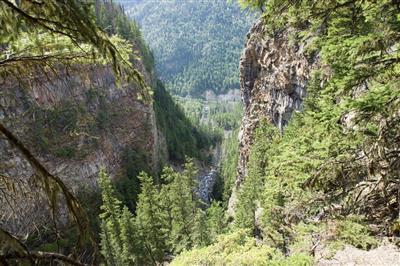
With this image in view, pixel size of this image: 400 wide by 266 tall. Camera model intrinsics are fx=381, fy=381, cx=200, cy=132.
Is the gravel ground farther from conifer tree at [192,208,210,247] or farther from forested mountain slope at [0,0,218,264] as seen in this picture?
conifer tree at [192,208,210,247]

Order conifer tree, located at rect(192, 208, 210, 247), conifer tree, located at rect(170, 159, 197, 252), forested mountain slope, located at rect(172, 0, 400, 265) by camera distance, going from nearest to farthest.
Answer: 1. forested mountain slope, located at rect(172, 0, 400, 265)
2. conifer tree, located at rect(192, 208, 210, 247)
3. conifer tree, located at rect(170, 159, 197, 252)

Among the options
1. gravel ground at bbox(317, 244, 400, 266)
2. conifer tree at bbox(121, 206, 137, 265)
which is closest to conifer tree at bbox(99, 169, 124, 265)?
conifer tree at bbox(121, 206, 137, 265)

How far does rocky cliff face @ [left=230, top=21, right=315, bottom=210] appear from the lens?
4088 centimetres

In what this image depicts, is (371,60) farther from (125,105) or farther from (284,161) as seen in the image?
(125,105)

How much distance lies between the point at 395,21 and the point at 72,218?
5.94 metres

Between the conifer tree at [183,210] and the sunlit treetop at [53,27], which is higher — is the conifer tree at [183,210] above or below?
below

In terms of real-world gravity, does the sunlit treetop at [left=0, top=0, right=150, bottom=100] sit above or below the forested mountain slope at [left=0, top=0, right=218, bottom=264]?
above

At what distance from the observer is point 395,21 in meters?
6.41

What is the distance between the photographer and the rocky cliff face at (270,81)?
40875 millimetres

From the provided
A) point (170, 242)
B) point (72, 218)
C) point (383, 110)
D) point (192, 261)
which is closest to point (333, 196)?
point (383, 110)

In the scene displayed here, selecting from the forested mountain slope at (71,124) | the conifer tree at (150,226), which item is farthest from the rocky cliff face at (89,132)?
the conifer tree at (150,226)

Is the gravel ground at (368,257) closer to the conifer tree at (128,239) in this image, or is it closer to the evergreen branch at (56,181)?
the evergreen branch at (56,181)

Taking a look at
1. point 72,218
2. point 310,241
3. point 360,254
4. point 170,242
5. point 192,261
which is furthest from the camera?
point 170,242

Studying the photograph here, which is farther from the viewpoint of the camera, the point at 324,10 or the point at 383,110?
the point at 324,10
